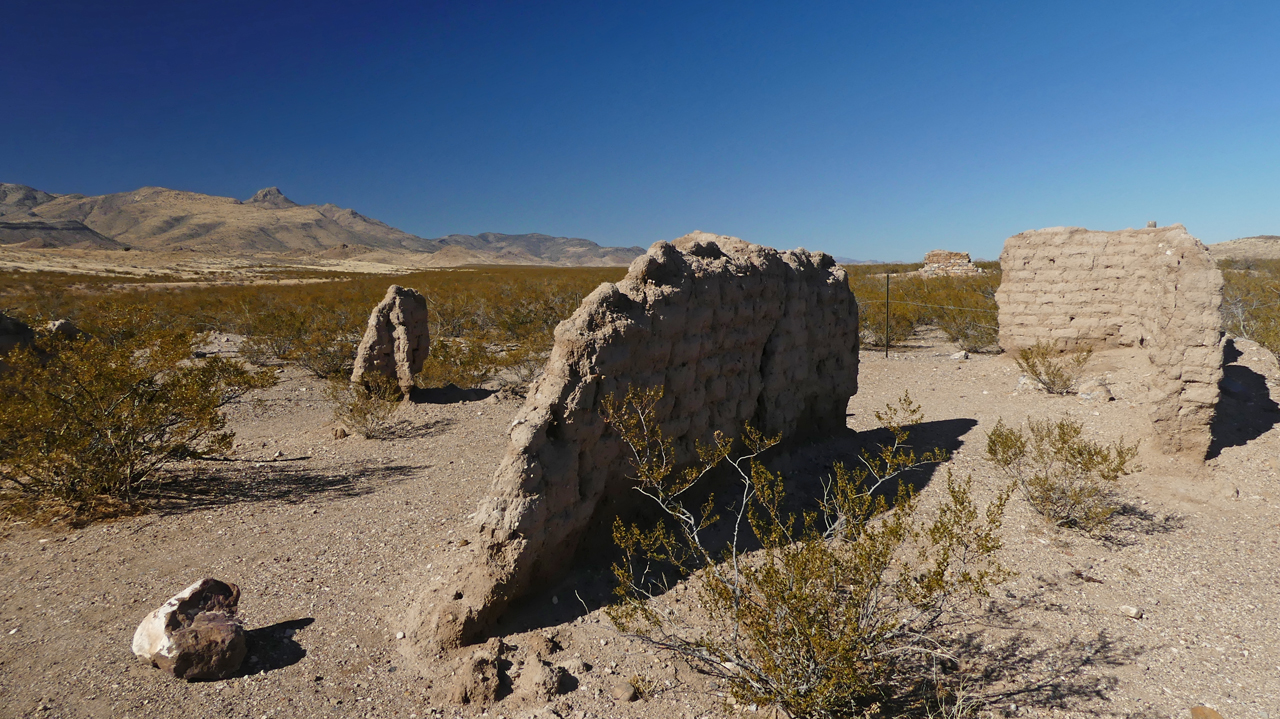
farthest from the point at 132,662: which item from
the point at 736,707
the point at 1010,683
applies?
the point at 1010,683

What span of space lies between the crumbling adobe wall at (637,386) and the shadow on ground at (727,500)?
0.51 ft

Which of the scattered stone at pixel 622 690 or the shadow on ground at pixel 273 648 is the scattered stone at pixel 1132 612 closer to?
the scattered stone at pixel 622 690

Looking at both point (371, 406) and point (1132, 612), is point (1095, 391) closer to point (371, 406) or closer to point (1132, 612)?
point (1132, 612)

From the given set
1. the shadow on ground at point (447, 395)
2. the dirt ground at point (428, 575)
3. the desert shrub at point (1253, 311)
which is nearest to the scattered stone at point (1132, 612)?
the dirt ground at point (428, 575)

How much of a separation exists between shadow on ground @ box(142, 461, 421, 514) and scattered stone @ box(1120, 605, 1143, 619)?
732cm

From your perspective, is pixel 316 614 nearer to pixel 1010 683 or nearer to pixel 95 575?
pixel 95 575

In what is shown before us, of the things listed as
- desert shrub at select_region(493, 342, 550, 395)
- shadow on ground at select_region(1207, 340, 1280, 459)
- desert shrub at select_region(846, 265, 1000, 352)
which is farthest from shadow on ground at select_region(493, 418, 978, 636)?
desert shrub at select_region(846, 265, 1000, 352)

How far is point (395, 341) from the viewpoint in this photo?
11.1m

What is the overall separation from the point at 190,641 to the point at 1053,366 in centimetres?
1314

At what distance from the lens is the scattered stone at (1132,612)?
14.7 ft

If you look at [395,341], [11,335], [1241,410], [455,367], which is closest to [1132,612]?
[1241,410]

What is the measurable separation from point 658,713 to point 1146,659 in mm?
3255

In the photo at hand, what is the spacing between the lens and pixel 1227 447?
7.25 meters

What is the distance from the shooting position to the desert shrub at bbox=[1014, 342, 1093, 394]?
35.4ft
